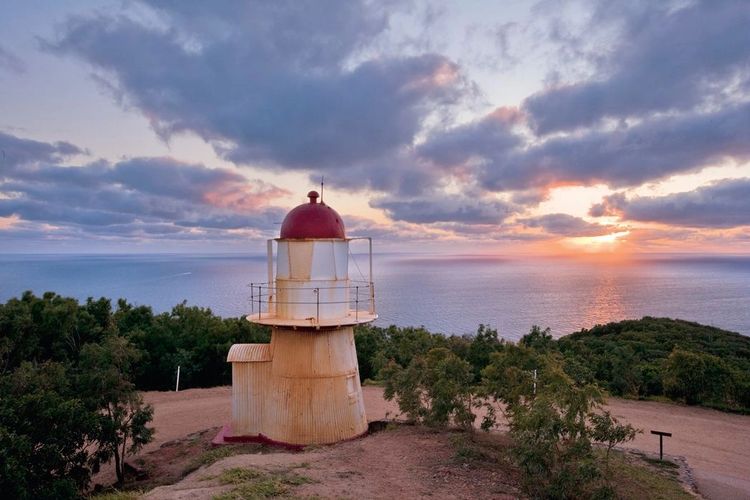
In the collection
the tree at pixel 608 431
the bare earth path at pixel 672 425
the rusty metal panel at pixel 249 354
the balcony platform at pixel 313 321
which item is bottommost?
the bare earth path at pixel 672 425

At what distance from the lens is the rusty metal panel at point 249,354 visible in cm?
1266

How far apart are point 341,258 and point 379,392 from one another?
10565mm

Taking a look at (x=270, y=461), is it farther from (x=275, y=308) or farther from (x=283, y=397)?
(x=275, y=308)

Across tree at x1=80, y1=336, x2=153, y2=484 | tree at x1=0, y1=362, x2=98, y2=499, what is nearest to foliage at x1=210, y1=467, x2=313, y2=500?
tree at x1=0, y1=362, x2=98, y2=499

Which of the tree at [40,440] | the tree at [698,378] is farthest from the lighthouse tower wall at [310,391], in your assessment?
the tree at [698,378]

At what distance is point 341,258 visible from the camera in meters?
12.4

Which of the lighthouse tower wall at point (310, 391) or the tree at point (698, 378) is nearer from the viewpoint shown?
the lighthouse tower wall at point (310, 391)

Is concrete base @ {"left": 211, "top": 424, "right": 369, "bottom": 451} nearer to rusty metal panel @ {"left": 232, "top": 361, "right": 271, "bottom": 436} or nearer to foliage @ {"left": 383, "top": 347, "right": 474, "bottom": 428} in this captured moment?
rusty metal panel @ {"left": 232, "top": 361, "right": 271, "bottom": 436}

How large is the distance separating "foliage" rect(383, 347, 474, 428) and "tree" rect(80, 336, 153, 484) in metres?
6.31

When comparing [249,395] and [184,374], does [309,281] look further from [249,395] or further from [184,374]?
[184,374]

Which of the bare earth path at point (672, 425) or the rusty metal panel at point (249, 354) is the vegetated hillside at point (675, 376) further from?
the rusty metal panel at point (249, 354)

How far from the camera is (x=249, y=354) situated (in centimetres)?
1277

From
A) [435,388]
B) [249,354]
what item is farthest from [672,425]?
[249,354]

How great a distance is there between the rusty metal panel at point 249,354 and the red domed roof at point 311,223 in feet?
10.3
